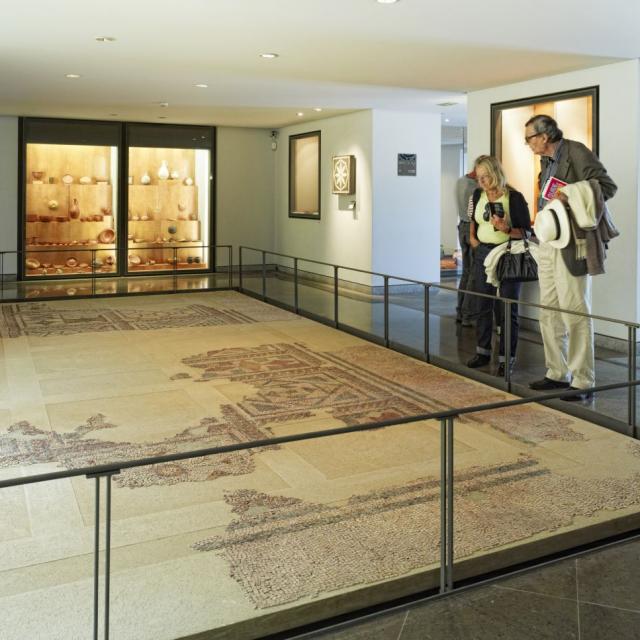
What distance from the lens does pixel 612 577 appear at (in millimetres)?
3096

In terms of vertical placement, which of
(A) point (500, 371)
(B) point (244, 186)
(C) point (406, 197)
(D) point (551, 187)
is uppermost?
(B) point (244, 186)

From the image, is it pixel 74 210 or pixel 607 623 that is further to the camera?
pixel 74 210

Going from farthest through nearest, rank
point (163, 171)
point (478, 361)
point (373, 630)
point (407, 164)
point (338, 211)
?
1. point (163, 171)
2. point (338, 211)
3. point (407, 164)
4. point (478, 361)
5. point (373, 630)

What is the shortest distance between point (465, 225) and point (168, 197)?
816cm

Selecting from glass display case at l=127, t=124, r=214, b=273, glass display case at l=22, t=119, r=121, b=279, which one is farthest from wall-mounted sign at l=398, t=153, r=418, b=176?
glass display case at l=22, t=119, r=121, b=279

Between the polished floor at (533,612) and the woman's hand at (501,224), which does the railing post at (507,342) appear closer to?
the woman's hand at (501,224)

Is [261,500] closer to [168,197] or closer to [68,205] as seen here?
[68,205]

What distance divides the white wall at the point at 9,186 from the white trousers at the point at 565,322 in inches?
423

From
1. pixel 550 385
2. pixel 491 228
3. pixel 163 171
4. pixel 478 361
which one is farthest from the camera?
pixel 163 171

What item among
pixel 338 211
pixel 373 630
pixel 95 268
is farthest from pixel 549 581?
pixel 95 268

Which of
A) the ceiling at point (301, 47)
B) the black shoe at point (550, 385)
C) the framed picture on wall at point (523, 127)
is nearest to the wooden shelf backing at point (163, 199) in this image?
the ceiling at point (301, 47)

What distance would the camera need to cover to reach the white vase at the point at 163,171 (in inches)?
594

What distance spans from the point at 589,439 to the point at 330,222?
30.6 ft

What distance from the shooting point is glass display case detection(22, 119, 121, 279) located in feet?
46.1
